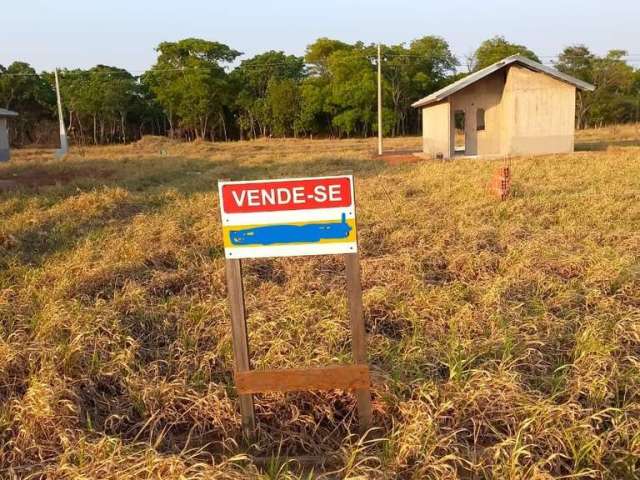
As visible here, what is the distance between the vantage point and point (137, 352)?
379 centimetres

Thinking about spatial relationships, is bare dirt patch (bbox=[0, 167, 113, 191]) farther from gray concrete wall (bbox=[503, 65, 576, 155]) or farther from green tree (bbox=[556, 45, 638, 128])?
green tree (bbox=[556, 45, 638, 128])

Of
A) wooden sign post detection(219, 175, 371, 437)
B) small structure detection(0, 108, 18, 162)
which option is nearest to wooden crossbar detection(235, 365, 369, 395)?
wooden sign post detection(219, 175, 371, 437)

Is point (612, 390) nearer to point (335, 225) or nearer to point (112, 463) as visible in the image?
point (335, 225)

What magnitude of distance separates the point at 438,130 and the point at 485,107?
1.93 metres

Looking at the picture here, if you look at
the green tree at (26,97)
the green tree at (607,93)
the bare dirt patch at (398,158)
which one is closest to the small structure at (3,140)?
the bare dirt patch at (398,158)

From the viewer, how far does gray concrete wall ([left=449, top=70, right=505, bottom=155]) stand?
20.1m

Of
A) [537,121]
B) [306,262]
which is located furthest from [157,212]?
[537,121]

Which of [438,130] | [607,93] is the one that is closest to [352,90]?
[607,93]

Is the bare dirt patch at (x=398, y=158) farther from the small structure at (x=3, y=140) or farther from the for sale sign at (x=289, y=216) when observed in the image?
the small structure at (x=3, y=140)

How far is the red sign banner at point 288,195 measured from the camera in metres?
2.61

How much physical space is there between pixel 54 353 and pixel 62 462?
3.98 feet

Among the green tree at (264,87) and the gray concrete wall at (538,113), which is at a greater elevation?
the green tree at (264,87)

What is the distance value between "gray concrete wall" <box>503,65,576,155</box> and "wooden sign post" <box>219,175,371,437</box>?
695 inches

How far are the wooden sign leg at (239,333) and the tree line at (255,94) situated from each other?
150 feet
